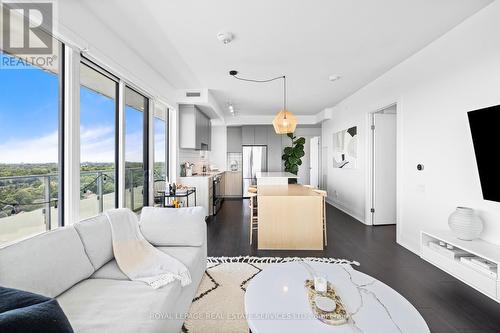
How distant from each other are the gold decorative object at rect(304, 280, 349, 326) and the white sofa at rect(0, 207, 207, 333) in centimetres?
87

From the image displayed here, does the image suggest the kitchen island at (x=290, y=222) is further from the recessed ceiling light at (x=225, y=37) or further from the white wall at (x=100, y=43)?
the white wall at (x=100, y=43)

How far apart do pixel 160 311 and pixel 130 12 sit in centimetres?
263

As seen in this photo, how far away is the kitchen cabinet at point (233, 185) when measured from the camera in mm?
7414

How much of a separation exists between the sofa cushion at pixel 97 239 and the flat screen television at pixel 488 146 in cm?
342

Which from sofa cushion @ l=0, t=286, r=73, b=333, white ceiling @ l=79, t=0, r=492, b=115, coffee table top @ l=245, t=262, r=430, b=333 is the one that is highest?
white ceiling @ l=79, t=0, r=492, b=115

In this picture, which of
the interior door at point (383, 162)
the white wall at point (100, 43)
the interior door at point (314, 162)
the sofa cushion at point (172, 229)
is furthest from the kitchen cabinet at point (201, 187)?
the interior door at point (314, 162)

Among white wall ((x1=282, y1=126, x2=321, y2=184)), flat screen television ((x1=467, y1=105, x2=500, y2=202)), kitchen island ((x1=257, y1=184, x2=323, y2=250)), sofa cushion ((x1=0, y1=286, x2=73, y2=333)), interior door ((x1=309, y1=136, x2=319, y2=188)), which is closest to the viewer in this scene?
sofa cushion ((x1=0, y1=286, x2=73, y2=333))

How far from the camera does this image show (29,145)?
1.87 meters

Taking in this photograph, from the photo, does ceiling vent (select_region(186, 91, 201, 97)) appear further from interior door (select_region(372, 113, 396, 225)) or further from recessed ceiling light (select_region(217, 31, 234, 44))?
Answer: interior door (select_region(372, 113, 396, 225))

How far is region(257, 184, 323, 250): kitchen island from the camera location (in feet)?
10.5

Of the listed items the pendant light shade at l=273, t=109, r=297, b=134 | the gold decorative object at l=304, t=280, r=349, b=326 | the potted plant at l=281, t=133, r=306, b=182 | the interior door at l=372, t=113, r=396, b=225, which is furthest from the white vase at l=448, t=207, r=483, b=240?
the potted plant at l=281, t=133, r=306, b=182

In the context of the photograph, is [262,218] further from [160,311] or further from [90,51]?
[90,51]

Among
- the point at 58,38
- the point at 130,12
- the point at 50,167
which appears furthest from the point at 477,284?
the point at 58,38

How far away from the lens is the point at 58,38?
1924 millimetres
